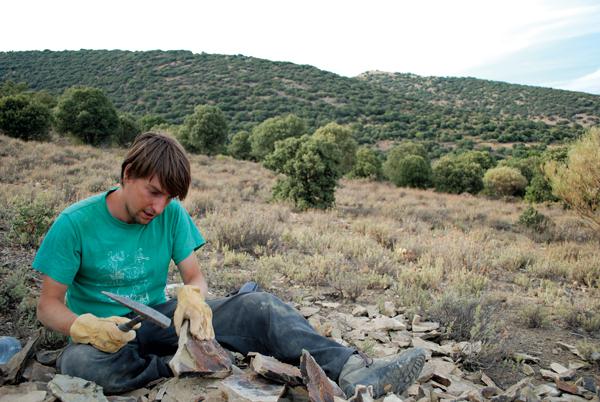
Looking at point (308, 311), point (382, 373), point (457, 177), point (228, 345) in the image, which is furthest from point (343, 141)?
point (382, 373)

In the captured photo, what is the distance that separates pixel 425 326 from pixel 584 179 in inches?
331

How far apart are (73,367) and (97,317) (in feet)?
0.91

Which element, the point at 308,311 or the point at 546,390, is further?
the point at 308,311

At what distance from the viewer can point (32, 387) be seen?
2213 mm

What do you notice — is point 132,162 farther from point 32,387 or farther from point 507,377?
point 507,377

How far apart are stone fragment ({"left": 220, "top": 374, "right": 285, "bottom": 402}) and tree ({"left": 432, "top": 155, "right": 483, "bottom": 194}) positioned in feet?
81.6

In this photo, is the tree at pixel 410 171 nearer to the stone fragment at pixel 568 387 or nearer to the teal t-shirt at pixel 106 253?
the stone fragment at pixel 568 387

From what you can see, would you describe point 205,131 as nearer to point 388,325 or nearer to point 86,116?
point 86,116

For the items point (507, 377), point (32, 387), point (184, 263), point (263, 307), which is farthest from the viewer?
point (507, 377)

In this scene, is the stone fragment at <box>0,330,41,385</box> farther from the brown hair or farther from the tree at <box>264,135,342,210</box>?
the tree at <box>264,135,342,210</box>

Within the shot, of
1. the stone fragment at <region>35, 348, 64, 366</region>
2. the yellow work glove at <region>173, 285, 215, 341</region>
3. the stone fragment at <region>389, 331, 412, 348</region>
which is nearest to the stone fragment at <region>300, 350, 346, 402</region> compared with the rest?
the yellow work glove at <region>173, 285, 215, 341</region>

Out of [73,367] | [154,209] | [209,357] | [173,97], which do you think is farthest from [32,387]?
[173,97]

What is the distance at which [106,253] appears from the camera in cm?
240

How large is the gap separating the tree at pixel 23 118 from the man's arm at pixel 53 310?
66.4ft
